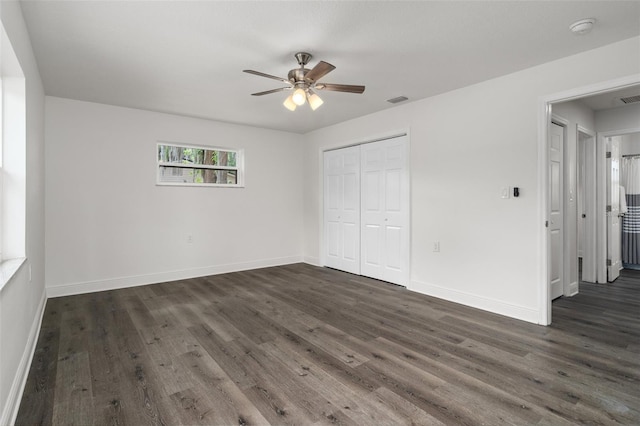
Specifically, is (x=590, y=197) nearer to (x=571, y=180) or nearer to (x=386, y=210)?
(x=571, y=180)

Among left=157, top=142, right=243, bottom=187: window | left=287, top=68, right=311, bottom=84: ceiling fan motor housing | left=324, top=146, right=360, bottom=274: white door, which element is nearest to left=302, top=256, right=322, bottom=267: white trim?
left=324, top=146, right=360, bottom=274: white door

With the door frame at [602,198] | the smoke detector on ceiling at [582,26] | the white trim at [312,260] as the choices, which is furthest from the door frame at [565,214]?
the white trim at [312,260]

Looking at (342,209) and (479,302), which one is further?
(342,209)

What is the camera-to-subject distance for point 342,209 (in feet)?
18.7

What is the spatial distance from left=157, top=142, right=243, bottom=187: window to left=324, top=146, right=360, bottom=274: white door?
1612mm

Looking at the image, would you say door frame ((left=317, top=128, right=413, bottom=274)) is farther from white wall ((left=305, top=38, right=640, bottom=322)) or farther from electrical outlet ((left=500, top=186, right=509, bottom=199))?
electrical outlet ((left=500, top=186, right=509, bottom=199))

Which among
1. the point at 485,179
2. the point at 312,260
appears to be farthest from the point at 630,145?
the point at 312,260

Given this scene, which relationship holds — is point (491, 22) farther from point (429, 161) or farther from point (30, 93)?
point (30, 93)

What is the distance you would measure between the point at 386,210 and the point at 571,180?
94.4 inches

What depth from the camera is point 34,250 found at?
3033 millimetres

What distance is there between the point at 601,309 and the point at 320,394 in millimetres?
3507

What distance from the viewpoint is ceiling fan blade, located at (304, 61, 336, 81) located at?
2570 mm

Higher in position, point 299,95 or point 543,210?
point 299,95

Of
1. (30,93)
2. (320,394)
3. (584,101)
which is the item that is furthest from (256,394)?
(584,101)
